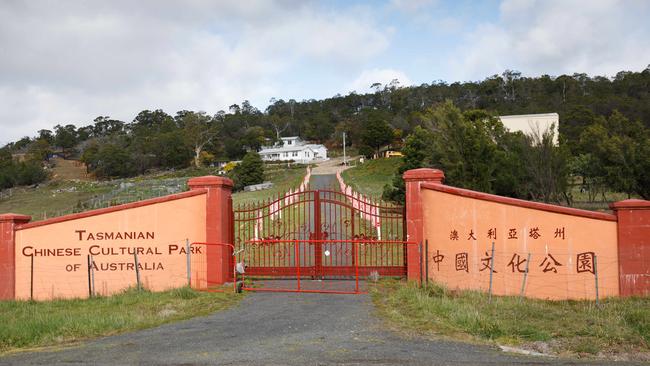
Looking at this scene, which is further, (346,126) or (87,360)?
(346,126)

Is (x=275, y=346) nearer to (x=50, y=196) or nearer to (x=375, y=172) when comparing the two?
(x=375, y=172)

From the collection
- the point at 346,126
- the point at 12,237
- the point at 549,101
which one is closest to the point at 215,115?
the point at 346,126

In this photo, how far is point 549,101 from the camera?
86750mm

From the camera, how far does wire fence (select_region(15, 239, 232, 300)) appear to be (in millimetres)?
12812

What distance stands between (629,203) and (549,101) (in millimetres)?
80989

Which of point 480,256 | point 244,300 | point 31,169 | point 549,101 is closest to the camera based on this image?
point 244,300

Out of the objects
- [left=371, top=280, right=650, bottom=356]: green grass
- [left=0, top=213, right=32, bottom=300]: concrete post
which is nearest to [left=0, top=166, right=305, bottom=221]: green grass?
[left=0, top=213, right=32, bottom=300]: concrete post

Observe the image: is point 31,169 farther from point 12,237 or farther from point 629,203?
point 629,203

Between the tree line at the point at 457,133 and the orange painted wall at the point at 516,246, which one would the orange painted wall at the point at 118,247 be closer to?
the orange painted wall at the point at 516,246

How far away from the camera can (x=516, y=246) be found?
1199 centimetres

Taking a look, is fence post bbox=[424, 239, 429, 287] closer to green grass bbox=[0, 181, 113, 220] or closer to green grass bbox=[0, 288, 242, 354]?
green grass bbox=[0, 288, 242, 354]

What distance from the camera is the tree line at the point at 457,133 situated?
82.2ft

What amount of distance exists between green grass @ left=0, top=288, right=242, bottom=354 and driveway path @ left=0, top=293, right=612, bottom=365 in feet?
1.72

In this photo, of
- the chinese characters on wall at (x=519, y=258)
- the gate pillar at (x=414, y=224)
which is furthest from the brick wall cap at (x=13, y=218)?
the chinese characters on wall at (x=519, y=258)
